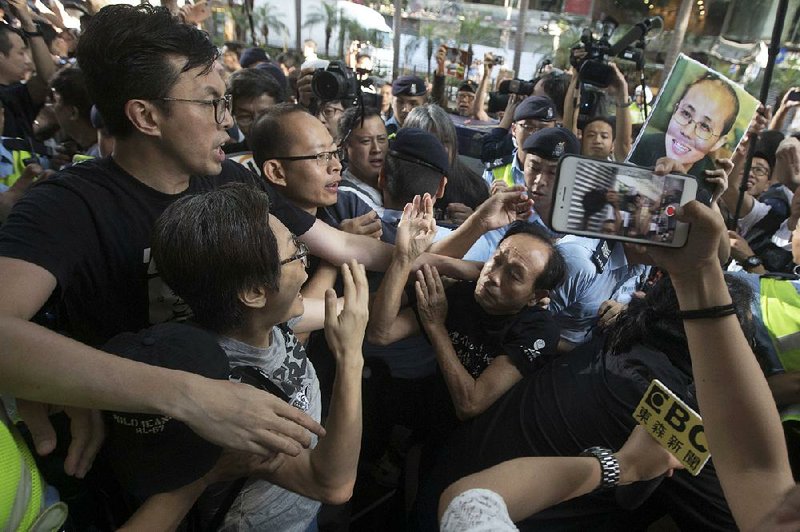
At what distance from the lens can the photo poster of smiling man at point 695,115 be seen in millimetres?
1871

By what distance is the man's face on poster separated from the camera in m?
1.88

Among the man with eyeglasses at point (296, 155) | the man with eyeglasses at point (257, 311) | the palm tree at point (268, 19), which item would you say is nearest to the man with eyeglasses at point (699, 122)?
the man with eyeglasses at point (296, 155)

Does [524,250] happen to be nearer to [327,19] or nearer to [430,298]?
[430,298]

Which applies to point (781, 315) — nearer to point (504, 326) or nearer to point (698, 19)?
point (504, 326)

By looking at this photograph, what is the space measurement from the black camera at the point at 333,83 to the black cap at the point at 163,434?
2.00 meters

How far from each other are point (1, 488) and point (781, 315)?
2.15 metres

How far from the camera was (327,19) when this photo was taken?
21.8 metres

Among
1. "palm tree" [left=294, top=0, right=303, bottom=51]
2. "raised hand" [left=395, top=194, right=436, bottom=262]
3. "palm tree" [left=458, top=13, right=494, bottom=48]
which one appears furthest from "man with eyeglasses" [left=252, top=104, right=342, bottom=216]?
"palm tree" [left=458, top=13, right=494, bottom=48]

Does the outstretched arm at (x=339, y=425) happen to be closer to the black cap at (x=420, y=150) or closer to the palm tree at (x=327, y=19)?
the black cap at (x=420, y=150)

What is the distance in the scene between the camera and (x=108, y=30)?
1192mm

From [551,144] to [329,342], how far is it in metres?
1.85

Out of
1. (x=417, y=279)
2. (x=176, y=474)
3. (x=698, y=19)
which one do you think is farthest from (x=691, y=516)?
(x=698, y=19)

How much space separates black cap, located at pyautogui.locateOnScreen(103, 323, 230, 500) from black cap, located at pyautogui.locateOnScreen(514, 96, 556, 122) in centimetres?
284

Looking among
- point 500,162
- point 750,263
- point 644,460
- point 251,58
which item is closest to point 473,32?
point 251,58
